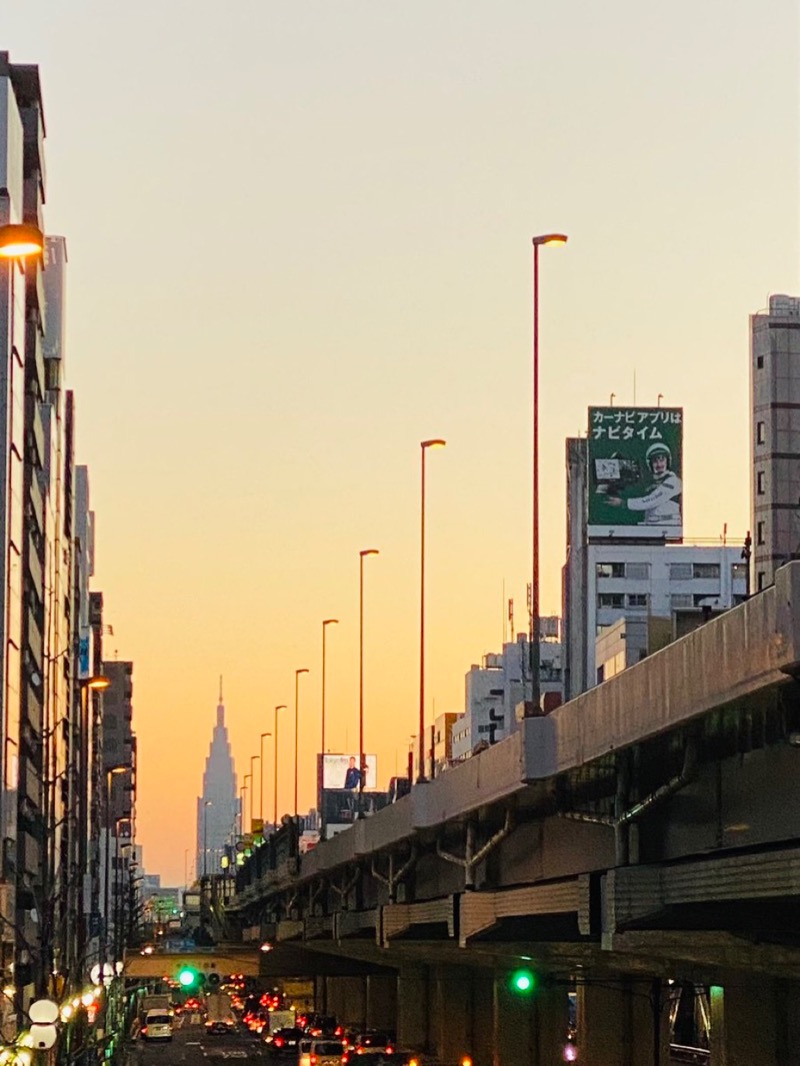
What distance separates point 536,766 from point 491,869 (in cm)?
1233

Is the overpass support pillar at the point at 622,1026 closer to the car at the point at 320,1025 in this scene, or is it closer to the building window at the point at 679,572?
the car at the point at 320,1025

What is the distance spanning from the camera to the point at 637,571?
182500mm

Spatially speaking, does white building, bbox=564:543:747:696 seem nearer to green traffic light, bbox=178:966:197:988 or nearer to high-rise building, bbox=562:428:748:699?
high-rise building, bbox=562:428:748:699

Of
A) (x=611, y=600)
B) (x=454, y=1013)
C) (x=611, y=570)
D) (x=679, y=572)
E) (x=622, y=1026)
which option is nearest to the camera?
(x=622, y=1026)

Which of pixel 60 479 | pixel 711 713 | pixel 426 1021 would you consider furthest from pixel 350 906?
pixel 711 713

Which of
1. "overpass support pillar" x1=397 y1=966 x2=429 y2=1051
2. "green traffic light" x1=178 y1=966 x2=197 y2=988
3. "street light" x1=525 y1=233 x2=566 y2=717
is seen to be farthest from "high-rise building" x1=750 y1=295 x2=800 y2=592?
"street light" x1=525 y1=233 x2=566 y2=717

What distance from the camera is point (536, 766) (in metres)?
40.0

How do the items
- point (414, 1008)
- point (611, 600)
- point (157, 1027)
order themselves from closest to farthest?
point (414, 1008) < point (157, 1027) < point (611, 600)

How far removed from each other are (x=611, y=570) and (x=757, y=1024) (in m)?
133

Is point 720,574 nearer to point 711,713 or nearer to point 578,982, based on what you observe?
point 578,982

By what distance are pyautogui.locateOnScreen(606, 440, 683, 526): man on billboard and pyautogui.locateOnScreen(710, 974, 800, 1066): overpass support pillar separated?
116428mm

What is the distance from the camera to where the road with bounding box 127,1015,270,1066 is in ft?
349

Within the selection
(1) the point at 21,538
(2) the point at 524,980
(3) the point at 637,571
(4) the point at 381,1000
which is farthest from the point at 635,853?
(3) the point at 637,571

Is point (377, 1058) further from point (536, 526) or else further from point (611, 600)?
point (611, 600)
